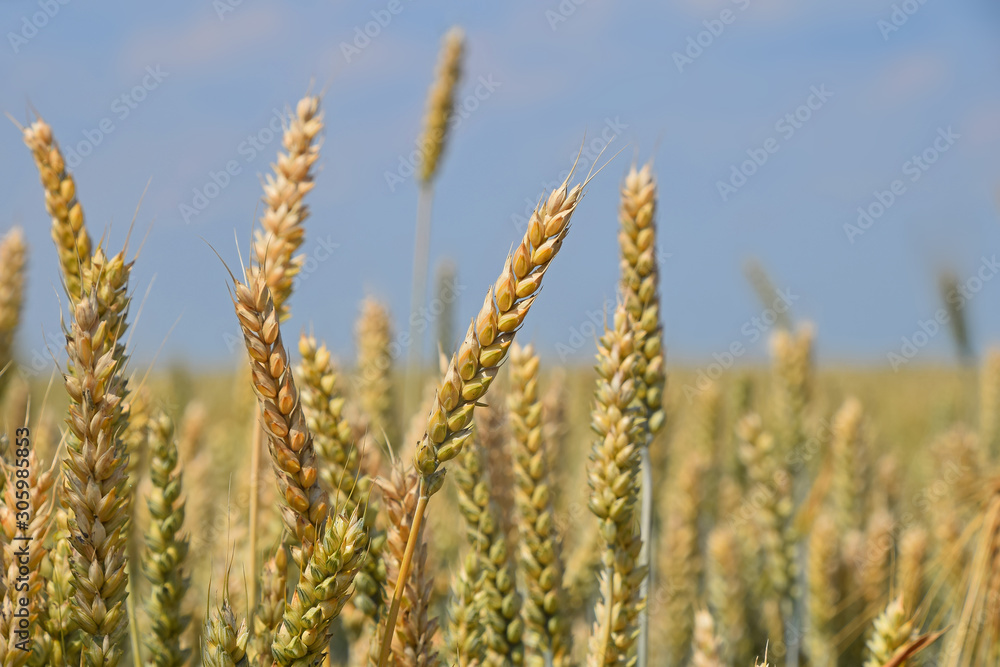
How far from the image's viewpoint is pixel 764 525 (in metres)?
3.20

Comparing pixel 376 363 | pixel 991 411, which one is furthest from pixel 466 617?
pixel 991 411

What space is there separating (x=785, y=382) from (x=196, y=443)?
118 inches

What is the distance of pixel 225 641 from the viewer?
40.1 inches

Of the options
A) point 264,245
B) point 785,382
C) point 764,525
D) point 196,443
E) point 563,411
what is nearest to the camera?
point 264,245

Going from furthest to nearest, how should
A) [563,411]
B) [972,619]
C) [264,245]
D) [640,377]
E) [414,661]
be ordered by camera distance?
[563,411]
[972,619]
[640,377]
[264,245]
[414,661]

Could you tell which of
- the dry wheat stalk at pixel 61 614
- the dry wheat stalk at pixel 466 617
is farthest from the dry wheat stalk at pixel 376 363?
the dry wheat stalk at pixel 61 614

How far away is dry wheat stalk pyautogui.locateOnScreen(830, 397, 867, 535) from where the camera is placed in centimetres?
390

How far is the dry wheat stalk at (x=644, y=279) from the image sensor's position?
1.59 metres

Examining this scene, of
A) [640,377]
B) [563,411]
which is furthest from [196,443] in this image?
[640,377]

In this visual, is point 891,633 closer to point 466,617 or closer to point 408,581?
point 466,617

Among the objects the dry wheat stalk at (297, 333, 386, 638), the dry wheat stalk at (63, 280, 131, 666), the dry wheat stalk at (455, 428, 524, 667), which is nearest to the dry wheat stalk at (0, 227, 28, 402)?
the dry wheat stalk at (297, 333, 386, 638)

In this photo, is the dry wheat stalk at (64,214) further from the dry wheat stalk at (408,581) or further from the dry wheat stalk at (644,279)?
the dry wheat stalk at (644,279)

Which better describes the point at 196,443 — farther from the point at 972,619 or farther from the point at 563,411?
the point at 972,619

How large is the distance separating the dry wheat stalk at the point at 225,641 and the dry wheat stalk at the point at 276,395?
0.16 m
